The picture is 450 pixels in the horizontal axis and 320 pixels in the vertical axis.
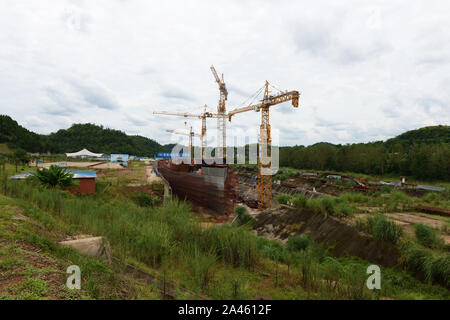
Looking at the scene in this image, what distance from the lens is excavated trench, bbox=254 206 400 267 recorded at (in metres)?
7.50

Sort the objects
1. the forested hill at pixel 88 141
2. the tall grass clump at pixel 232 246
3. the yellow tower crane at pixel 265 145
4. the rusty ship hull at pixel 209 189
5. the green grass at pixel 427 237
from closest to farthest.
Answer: the tall grass clump at pixel 232 246, the green grass at pixel 427 237, the rusty ship hull at pixel 209 189, the yellow tower crane at pixel 265 145, the forested hill at pixel 88 141

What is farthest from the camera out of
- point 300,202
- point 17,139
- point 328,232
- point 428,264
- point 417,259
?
point 17,139

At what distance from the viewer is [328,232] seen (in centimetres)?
1045

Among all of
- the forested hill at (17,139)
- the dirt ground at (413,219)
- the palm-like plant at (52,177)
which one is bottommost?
the dirt ground at (413,219)

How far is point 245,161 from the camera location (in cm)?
8000

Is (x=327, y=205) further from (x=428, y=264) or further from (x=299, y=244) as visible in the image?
(x=428, y=264)

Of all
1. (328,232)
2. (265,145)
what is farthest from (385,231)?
(265,145)

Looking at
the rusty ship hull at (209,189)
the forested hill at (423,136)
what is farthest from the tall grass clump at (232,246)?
the forested hill at (423,136)

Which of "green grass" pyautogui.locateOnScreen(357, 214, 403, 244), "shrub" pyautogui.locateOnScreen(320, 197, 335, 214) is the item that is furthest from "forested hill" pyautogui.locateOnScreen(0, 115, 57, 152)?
"green grass" pyautogui.locateOnScreen(357, 214, 403, 244)

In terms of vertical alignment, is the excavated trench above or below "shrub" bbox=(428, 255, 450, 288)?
below

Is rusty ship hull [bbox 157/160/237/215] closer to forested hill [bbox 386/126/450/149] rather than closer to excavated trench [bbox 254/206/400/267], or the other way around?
excavated trench [bbox 254/206/400/267]

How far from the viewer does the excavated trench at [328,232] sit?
7496 millimetres

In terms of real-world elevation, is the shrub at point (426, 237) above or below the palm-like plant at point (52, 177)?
below

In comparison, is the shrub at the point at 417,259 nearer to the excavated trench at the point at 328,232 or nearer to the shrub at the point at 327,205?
the excavated trench at the point at 328,232
